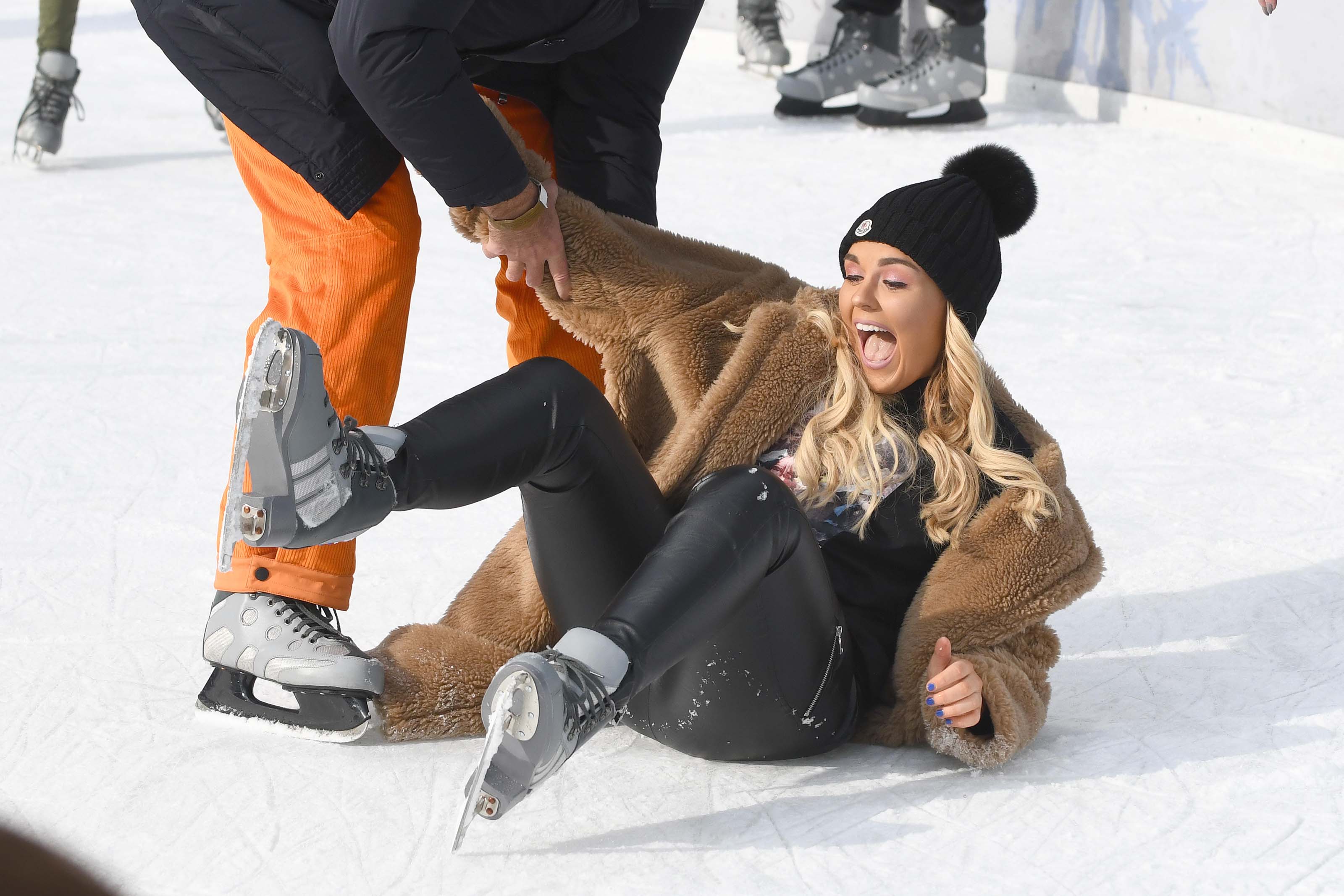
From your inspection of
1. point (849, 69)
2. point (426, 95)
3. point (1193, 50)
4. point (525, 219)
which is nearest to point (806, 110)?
point (849, 69)

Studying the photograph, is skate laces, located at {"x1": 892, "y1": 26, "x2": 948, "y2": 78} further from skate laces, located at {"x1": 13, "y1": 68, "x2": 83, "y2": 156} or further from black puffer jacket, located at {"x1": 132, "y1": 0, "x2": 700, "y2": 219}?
black puffer jacket, located at {"x1": 132, "y1": 0, "x2": 700, "y2": 219}

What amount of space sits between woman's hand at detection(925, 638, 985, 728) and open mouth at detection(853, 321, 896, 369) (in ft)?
1.26

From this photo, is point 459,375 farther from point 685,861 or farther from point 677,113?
point 677,113

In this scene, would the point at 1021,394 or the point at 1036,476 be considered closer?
the point at 1036,476

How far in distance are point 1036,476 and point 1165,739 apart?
39 centimetres

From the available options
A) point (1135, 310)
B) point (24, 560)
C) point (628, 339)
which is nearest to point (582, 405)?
point (628, 339)

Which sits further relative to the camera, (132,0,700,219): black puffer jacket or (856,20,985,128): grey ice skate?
(856,20,985,128): grey ice skate

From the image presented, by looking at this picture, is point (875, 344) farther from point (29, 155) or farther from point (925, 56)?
point (29, 155)

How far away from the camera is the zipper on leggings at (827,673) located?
1677 millimetres

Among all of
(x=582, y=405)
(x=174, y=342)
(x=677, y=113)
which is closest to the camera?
(x=582, y=405)

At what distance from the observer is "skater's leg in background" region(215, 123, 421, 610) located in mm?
1805

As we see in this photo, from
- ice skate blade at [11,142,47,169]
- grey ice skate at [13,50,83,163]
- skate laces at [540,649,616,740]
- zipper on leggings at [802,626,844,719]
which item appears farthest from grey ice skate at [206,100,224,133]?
skate laces at [540,649,616,740]

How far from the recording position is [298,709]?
71.0 inches

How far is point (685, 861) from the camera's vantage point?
5.04ft
